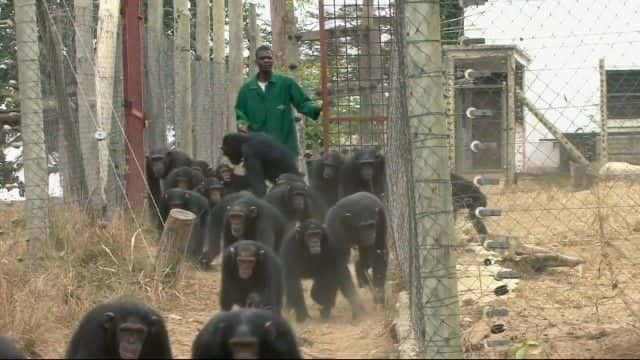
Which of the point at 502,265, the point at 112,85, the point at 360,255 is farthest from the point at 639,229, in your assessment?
the point at 112,85

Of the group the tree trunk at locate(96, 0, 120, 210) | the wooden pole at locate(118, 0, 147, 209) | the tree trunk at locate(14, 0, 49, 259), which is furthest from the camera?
the wooden pole at locate(118, 0, 147, 209)

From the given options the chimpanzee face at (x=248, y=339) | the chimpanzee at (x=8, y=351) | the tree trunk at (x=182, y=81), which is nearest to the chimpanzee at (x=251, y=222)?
the chimpanzee face at (x=248, y=339)

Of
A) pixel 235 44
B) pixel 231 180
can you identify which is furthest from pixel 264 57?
pixel 235 44

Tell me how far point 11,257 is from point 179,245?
1494 millimetres

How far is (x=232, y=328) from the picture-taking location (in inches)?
221

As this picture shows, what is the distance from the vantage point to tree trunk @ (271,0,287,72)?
52.2 ft

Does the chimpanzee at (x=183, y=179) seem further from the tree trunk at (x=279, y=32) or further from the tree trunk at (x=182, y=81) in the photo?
the tree trunk at (x=182, y=81)

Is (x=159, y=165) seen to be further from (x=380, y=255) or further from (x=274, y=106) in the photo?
(x=380, y=255)

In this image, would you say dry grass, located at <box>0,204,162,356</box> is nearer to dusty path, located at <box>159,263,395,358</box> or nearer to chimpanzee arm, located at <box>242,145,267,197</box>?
dusty path, located at <box>159,263,395,358</box>

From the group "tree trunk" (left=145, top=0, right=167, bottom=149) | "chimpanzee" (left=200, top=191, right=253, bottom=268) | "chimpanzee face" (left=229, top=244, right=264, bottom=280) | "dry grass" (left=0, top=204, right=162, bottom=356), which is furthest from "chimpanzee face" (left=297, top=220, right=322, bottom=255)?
"tree trunk" (left=145, top=0, right=167, bottom=149)

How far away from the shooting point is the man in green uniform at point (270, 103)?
12.6 metres

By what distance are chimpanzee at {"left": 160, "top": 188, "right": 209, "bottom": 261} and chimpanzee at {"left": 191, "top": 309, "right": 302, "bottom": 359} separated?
231 inches

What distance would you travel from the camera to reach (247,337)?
547cm

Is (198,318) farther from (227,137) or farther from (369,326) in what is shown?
(227,137)
